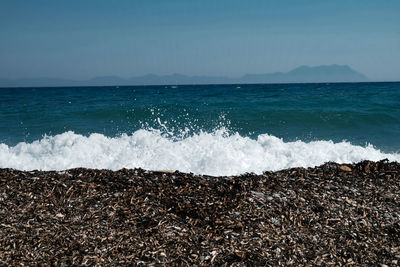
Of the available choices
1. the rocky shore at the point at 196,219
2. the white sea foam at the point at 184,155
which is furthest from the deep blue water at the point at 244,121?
the rocky shore at the point at 196,219

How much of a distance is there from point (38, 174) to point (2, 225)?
1.44 meters

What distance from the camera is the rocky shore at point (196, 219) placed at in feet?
12.9

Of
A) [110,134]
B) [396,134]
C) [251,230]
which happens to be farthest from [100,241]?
[396,134]

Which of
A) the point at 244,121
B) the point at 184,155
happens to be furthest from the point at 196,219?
the point at 244,121

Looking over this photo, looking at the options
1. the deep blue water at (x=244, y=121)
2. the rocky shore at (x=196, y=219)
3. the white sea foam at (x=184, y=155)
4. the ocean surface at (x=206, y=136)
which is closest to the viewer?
the rocky shore at (x=196, y=219)

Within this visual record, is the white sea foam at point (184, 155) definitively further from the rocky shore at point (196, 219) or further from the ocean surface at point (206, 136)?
the rocky shore at point (196, 219)

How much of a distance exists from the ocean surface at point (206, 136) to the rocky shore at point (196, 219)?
9.90ft

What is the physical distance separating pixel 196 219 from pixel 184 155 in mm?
4569

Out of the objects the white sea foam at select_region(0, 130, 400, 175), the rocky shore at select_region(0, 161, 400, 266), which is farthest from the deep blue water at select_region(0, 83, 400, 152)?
the rocky shore at select_region(0, 161, 400, 266)

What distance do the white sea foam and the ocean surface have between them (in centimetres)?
2

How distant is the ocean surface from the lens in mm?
9125

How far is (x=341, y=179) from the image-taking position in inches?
230

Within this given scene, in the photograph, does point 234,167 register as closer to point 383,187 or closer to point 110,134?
point 383,187

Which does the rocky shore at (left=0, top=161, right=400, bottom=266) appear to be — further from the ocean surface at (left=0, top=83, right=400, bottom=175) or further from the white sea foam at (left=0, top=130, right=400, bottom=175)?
the ocean surface at (left=0, top=83, right=400, bottom=175)
